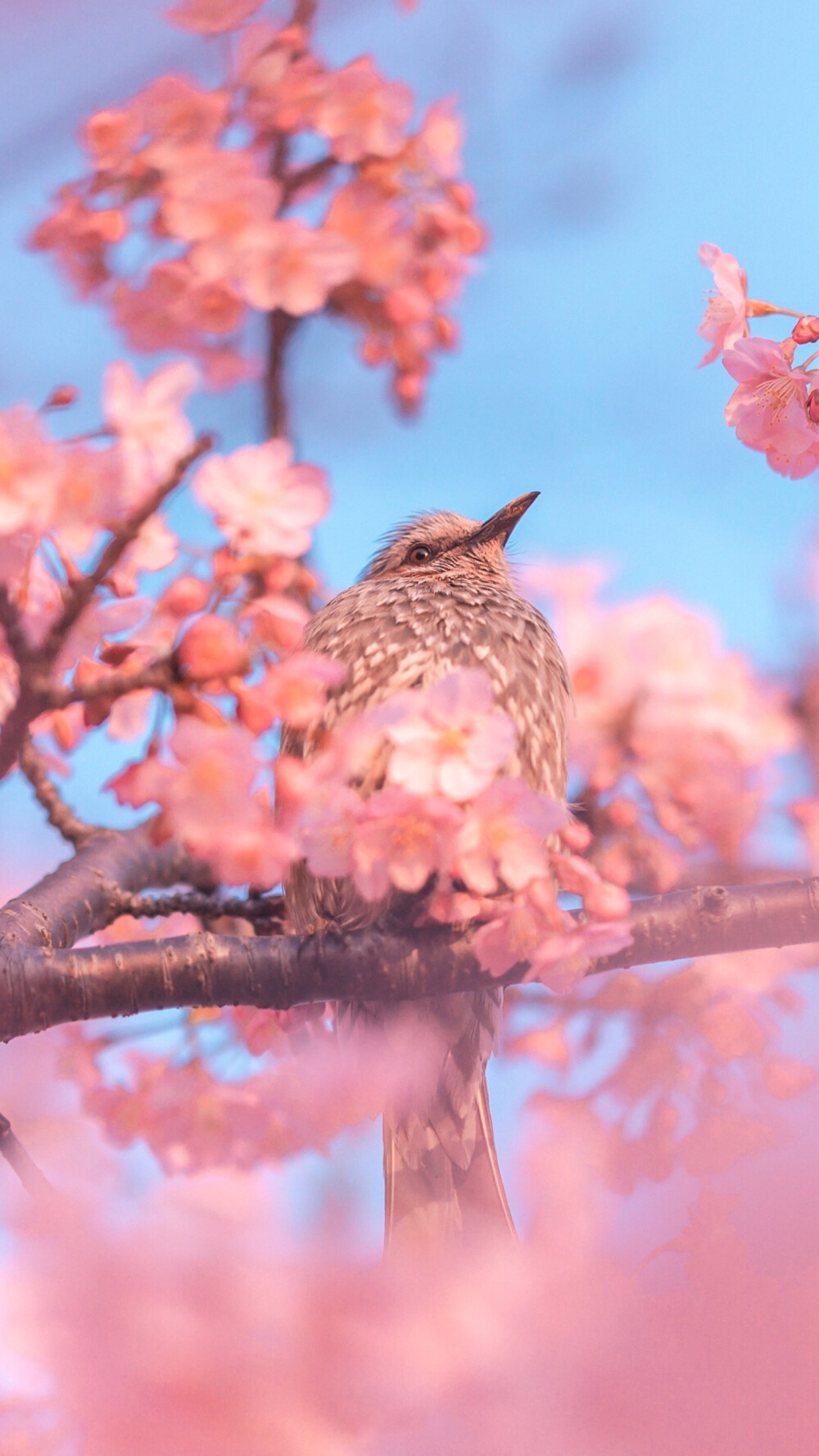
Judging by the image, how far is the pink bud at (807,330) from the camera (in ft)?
4.18

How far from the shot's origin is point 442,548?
2873 millimetres

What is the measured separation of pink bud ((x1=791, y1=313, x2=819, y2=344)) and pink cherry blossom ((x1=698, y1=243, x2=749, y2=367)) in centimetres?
7

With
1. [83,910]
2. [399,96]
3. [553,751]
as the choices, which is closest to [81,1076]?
[83,910]

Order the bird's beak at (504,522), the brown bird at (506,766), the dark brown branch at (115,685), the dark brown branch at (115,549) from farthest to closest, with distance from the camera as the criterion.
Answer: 1. the bird's beak at (504,522)
2. the brown bird at (506,766)
3. the dark brown branch at (115,685)
4. the dark brown branch at (115,549)

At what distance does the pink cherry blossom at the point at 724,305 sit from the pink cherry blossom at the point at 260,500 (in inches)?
22.3

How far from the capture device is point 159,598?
4.62ft

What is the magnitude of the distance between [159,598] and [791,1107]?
1.28 meters

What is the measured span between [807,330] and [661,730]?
1511 millimetres

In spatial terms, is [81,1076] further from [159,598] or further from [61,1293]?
[159,598]

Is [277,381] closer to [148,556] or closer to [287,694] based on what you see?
[148,556]

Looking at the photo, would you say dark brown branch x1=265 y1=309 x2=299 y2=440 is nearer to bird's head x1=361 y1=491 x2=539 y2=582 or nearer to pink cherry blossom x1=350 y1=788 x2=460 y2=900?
bird's head x1=361 y1=491 x2=539 y2=582

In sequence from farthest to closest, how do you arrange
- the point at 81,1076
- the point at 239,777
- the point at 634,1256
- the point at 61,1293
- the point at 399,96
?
the point at 81,1076 → the point at 399,96 → the point at 61,1293 → the point at 634,1256 → the point at 239,777

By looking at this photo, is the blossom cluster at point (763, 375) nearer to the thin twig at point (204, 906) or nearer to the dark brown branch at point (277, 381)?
the dark brown branch at point (277, 381)

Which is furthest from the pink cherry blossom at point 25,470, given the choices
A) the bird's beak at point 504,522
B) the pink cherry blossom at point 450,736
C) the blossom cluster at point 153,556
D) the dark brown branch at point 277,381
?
the bird's beak at point 504,522
